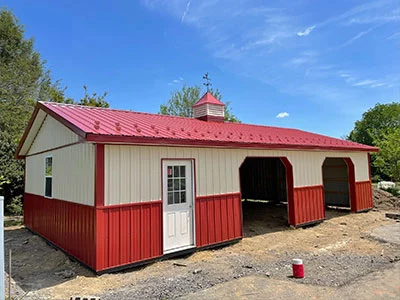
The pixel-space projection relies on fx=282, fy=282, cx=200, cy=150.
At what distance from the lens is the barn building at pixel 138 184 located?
5.21 m

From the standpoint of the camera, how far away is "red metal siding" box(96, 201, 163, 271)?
5.06m

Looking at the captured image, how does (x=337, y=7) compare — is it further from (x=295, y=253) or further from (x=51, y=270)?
(x=51, y=270)

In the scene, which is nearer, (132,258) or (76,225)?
(132,258)

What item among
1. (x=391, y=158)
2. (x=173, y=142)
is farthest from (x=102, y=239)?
(x=391, y=158)

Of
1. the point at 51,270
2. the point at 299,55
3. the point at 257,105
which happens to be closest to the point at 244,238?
the point at 51,270

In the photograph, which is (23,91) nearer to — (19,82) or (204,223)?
(19,82)

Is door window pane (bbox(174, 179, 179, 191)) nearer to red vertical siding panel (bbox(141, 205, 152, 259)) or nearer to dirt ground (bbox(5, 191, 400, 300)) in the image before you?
red vertical siding panel (bbox(141, 205, 152, 259))

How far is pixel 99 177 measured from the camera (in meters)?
5.10

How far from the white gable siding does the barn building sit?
25 millimetres

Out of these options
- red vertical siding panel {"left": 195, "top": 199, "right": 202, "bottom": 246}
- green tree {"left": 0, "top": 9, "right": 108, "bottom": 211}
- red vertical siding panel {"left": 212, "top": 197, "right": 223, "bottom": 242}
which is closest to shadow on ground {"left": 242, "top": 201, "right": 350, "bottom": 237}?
red vertical siding panel {"left": 212, "top": 197, "right": 223, "bottom": 242}

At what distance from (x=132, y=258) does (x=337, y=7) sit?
363 inches

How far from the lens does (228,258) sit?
6.05m

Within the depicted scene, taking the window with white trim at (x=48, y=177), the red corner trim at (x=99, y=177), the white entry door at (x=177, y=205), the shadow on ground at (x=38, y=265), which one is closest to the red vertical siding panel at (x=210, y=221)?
the white entry door at (x=177, y=205)

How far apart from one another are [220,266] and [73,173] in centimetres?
367
